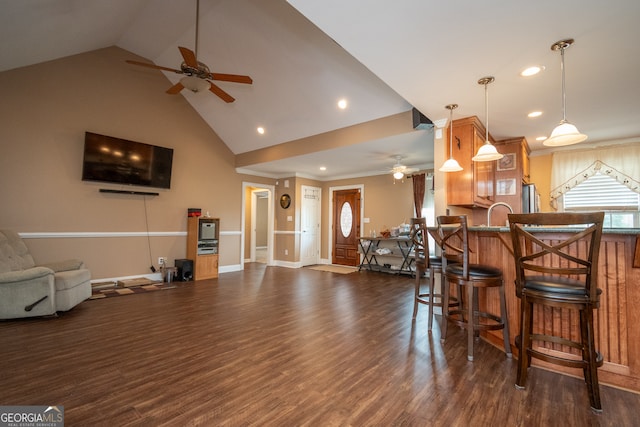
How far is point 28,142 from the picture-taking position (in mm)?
4195

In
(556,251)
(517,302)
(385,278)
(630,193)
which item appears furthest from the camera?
(385,278)

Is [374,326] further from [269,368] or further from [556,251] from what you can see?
[556,251]

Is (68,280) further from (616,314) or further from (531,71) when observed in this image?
(531,71)

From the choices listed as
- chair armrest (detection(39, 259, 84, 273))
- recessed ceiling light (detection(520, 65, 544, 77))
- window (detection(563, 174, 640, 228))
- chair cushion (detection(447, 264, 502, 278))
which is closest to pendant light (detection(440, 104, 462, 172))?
recessed ceiling light (detection(520, 65, 544, 77))

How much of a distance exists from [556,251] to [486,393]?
3.24 ft

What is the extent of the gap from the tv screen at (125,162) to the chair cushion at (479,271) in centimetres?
523

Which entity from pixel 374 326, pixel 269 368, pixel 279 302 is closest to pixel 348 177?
pixel 279 302

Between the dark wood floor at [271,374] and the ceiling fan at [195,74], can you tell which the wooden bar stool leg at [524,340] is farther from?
the ceiling fan at [195,74]

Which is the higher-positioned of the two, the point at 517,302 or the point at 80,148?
the point at 80,148

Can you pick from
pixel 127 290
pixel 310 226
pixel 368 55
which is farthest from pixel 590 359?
pixel 310 226

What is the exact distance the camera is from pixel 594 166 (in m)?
4.79

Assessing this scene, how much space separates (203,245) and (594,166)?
23.7 ft

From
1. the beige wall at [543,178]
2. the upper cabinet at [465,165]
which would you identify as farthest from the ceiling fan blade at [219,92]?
the beige wall at [543,178]

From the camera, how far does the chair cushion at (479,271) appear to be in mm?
2328
